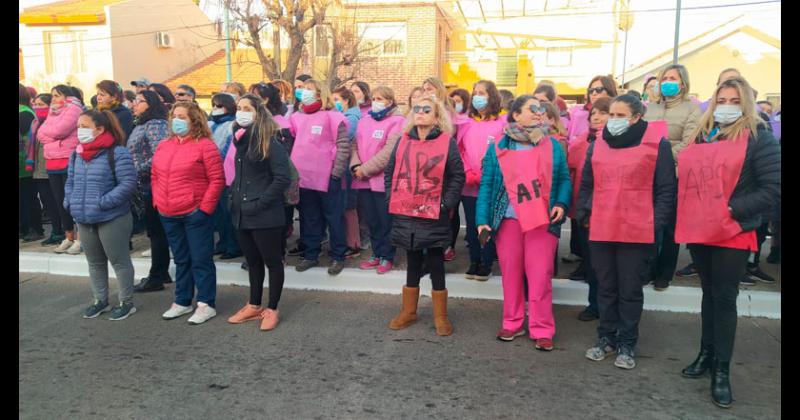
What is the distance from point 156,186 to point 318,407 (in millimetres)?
2876

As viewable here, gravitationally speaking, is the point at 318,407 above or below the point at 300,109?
below

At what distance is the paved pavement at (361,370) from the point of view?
3668 mm

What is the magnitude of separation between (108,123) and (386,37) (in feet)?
59.0

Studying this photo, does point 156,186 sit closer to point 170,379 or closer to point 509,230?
point 170,379

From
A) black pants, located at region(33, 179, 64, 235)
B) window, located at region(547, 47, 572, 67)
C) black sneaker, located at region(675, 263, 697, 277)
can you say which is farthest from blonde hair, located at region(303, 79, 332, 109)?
window, located at region(547, 47, 572, 67)

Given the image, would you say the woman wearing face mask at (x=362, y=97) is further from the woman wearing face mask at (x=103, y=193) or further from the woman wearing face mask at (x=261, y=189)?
the woman wearing face mask at (x=103, y=193)

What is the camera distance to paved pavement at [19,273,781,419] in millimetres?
3668

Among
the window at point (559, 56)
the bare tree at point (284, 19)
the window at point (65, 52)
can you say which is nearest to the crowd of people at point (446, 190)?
the bare tree at point (284, 19)

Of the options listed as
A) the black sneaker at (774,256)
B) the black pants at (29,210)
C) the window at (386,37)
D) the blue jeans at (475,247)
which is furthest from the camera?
the window at (386,37)

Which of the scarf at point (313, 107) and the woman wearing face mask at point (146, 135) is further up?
the scarf at point (313, 107)

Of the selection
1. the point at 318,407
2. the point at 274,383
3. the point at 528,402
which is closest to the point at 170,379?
the point at 274,383

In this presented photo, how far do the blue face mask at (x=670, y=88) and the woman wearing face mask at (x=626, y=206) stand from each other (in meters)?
1.61

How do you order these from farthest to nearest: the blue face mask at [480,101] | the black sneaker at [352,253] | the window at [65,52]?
the window at [65,52]
the black sneaker at [352,253]
the blue face mask at [480,101]

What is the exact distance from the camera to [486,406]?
3.65m
